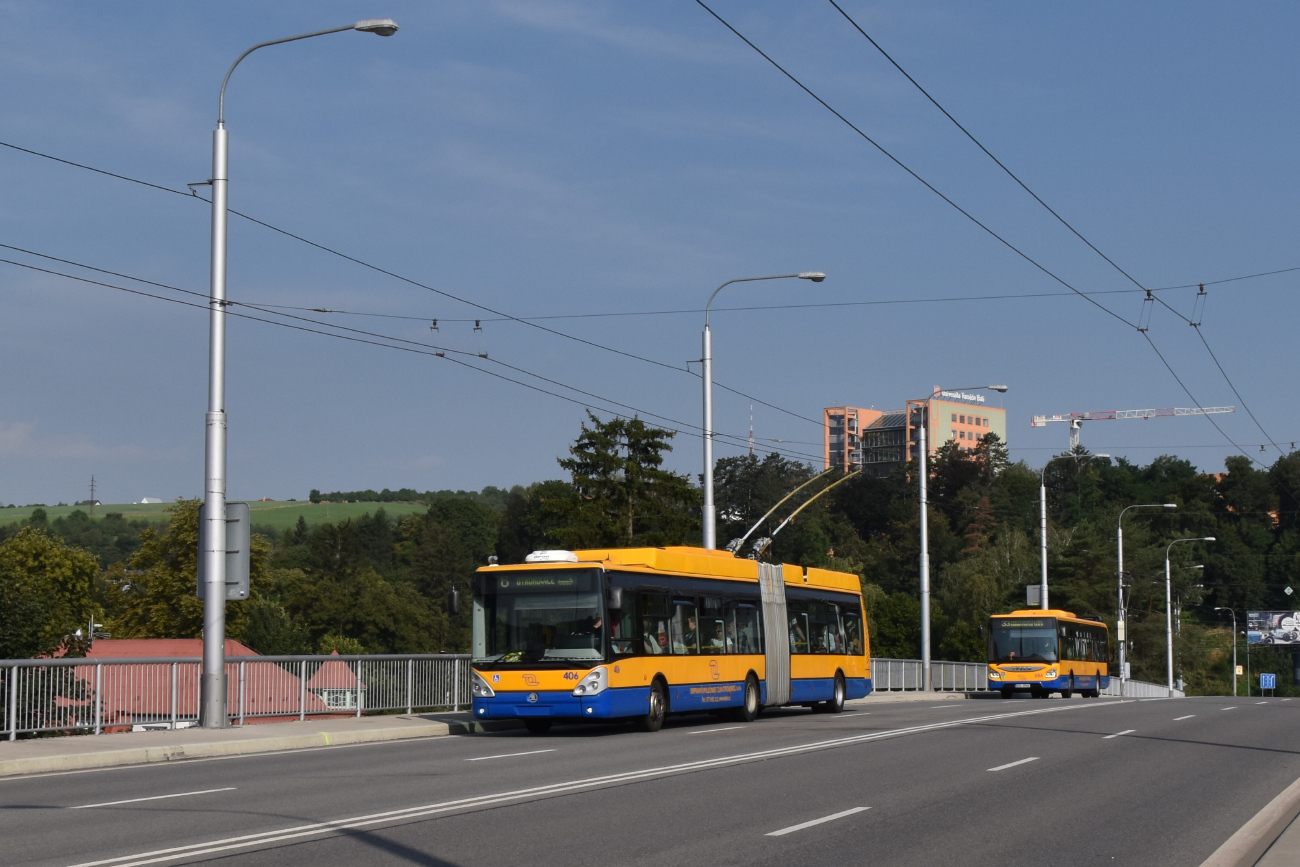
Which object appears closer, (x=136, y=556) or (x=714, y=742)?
(x=714, y=742)

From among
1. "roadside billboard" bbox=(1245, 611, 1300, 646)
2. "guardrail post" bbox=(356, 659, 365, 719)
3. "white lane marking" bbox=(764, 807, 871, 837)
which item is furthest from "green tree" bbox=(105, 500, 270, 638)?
"roadside billboard" bbox=(1245, 611, 1300, 646)

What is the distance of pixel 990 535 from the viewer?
141m

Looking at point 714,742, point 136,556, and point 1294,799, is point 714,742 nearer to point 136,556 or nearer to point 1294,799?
point 1294,799

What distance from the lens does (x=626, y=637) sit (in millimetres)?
22188

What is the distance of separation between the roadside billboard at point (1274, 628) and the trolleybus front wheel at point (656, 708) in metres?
112

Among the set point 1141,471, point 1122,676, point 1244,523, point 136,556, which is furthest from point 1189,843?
point 1141,471

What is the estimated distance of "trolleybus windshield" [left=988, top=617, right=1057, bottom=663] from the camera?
48062 millimetres

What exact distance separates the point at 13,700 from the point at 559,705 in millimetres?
7264

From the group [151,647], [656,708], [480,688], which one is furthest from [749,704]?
[151,647]

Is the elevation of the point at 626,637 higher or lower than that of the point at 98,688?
higher

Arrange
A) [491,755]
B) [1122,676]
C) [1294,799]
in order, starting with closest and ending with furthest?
[1294,799], [491,755], [1122,676]

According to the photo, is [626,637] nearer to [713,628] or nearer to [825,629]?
[713,628]

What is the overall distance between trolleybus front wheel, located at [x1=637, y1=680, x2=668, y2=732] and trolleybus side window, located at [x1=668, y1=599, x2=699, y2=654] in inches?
28.7

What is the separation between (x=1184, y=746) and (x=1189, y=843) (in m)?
10.3
